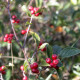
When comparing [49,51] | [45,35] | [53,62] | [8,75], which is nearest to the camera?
[53,62]

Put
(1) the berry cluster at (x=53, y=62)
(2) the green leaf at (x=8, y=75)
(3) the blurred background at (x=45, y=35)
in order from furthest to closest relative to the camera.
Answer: (3) the blurred background at (x=45, y=35) < (2) the green leaf at (x=8, y=75) < (1) the berry cluster at (x=53, y=62)

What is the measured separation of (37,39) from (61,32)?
1.62 m

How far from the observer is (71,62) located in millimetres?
2445

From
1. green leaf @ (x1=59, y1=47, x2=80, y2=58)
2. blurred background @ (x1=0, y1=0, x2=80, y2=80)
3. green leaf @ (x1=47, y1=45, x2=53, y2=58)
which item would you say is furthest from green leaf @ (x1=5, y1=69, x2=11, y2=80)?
green leaf @ (x1=59, y1=47, x2=80, y2=58)

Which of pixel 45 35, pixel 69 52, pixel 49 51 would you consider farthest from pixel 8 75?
pixel 45 35

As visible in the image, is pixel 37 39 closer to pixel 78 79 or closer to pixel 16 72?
pixel 16 72

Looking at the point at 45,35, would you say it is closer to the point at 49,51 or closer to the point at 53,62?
the point at 49,51

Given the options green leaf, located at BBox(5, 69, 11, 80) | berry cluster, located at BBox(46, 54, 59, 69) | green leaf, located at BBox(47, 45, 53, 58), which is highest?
green leaf, located at BBox(47, 45, 53, 58)

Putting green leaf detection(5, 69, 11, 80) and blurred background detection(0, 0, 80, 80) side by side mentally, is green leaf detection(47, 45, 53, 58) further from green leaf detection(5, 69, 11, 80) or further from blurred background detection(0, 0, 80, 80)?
green leaf detection(5, 69, 11, 80)

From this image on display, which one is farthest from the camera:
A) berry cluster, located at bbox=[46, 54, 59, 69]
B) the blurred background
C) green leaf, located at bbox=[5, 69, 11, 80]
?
the blurred background

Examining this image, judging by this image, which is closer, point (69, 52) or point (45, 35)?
point (69, 52)

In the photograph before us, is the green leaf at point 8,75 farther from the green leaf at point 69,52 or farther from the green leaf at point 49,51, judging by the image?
the green leaf at point 69,52

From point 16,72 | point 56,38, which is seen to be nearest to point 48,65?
point 16,72

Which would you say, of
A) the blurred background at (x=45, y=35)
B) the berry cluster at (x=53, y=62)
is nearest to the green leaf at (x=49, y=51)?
the berry cluster at (x=53, y=62)
